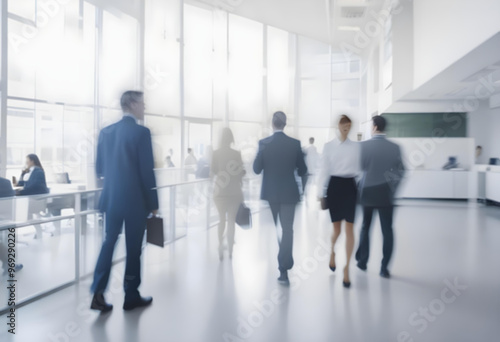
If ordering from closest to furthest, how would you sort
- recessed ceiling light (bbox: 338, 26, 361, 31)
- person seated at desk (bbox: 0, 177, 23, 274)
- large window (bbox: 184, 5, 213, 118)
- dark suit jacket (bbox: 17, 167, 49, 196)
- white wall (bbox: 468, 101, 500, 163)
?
person seated at desk (bbox: 0, 177, 23, 274) → dark suit jacket (bbox: 17, 167, 49, 196) → large window (bbox: 184, 5, 213, 118) → recessed ceiling light (bbox: 338, 26, 361, 31) → white wall (bbox: 468, 101, 500, 163)

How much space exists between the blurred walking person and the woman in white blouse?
123 cm

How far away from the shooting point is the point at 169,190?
6273 mm

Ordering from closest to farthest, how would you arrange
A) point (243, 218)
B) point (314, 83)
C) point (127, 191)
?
point (127, 191), point (243, 218), point (314, 83)

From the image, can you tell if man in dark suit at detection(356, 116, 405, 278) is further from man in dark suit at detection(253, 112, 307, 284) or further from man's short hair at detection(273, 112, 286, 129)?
man's short hair at detection(273, 112, 286, 129)

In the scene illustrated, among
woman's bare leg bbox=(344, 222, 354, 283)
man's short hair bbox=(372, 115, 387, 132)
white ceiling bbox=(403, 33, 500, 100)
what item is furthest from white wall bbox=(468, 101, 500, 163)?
woman's bare leg bbox=(344, 222, 354, 283)

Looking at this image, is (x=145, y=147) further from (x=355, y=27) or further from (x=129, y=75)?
(x=355, y=27)

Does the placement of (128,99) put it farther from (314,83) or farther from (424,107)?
(314,83)

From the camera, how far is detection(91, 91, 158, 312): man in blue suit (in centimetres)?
325

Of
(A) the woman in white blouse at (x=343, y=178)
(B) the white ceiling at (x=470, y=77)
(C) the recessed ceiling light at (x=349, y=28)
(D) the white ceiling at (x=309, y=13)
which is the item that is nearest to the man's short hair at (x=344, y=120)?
(A) the woman in white blouse at (x=343, y=178)

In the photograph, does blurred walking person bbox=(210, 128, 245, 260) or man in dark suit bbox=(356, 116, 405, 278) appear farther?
blurred walking person bbox=(210, 128, 245, 260)

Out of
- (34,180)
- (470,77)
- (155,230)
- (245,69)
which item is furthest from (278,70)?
(155,230)

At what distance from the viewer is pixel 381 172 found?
4.36 m

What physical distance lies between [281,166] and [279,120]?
50cm

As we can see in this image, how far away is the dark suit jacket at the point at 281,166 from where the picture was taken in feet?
13.4
